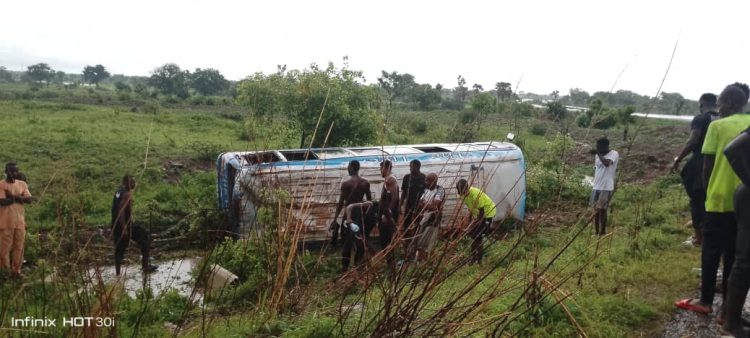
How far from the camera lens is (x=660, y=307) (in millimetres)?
4027

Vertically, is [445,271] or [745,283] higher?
[445,271]

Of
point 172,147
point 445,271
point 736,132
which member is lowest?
point 172,147

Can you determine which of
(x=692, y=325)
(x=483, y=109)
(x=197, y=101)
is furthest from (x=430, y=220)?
(x=197, y=101)

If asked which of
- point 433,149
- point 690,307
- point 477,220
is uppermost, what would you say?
point 477,220

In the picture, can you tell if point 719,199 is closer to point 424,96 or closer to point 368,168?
point 368,168

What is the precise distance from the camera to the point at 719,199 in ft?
11.4

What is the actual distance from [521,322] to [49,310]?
2.81m

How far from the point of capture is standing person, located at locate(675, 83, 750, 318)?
11.4 feet

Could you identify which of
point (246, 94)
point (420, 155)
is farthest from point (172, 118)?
point (420, 155)

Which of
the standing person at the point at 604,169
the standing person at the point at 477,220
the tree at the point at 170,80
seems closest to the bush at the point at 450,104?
the tree at the point at 170,80

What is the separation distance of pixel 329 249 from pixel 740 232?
5.31m

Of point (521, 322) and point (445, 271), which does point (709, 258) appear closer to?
point (521, 322)

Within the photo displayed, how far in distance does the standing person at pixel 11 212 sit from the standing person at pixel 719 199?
23.3ft

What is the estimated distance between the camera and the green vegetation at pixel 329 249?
2070mm
